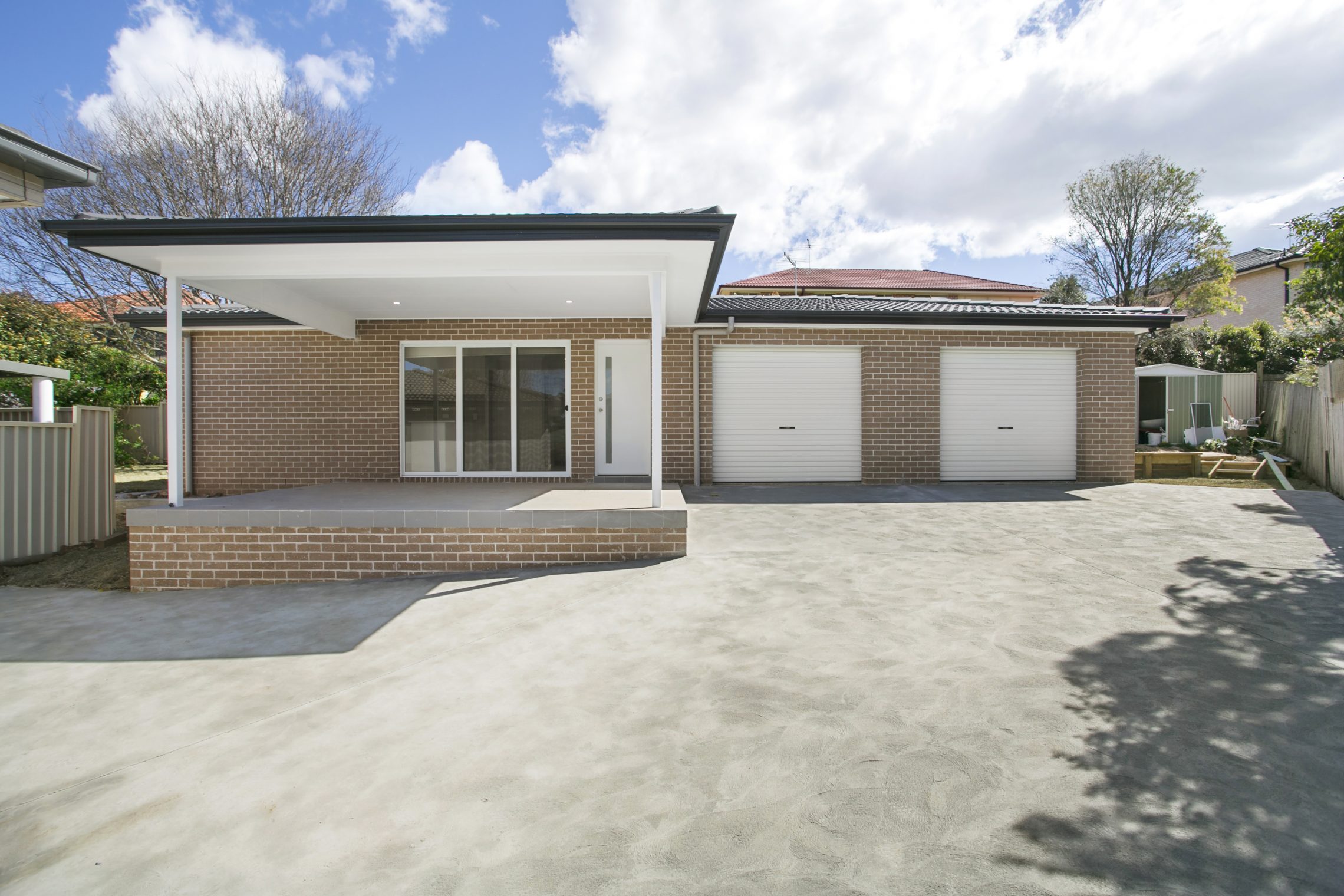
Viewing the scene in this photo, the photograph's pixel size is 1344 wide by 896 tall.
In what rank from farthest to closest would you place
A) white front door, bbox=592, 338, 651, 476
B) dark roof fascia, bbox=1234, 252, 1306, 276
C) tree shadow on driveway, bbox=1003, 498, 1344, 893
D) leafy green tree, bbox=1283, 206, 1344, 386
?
dark roof fascia, bbox=1234, 252, 1306, 276
white front door, bbox=592, 338, 651, 476
leafy green tree, bbox=1283, 206, 1344, 386
tree shadow on driveway, bbox=1003, 498, 1344, 893

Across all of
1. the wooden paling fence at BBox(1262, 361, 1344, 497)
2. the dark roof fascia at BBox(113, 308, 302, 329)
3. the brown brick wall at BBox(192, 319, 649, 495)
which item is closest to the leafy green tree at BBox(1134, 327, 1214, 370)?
the wooden paling fence at BBox(1262, 361, 1344, 497)

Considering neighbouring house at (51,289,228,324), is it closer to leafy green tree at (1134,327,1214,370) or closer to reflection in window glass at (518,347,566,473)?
reflection in window glass at (518,347,566,473)

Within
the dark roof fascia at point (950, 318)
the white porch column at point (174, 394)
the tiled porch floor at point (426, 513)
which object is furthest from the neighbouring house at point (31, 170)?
the dark roof fascia at point (950, 318)

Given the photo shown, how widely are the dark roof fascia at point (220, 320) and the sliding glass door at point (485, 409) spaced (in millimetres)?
1926

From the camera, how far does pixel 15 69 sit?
13.9 meters

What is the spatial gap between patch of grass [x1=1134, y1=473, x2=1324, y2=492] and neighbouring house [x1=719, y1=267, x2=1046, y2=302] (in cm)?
1704

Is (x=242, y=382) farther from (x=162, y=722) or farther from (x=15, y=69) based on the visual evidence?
(x=15, y=69)

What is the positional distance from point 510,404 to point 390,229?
14.5 feet

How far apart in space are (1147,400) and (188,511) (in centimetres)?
2089

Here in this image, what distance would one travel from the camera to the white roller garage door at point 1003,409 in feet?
33.5

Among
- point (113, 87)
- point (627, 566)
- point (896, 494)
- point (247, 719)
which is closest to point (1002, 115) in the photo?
point (896, 494)

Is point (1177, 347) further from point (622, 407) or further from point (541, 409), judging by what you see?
point (541, 409)

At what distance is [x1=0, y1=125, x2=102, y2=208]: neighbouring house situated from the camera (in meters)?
4.56

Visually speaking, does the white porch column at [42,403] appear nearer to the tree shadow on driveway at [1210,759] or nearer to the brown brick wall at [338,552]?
the brown brick wall at [338,552]
